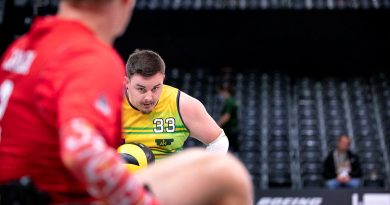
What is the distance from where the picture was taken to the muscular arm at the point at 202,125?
16.3 feet

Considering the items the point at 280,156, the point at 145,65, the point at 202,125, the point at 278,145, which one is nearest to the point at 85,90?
the point at 145,65

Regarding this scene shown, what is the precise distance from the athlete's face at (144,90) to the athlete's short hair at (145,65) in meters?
0.03

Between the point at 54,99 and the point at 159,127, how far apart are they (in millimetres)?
3014

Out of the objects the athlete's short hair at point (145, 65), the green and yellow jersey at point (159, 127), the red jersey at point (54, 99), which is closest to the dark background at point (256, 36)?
the green and yellow jersey at point (159, 127)

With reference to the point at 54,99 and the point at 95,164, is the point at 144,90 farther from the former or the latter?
the point at 95,164

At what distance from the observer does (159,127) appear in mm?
5066

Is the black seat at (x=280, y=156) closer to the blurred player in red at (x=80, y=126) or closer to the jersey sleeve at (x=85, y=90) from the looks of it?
the blurred player in red at (x=80, y=126)

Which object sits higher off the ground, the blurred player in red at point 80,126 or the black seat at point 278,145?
the blurred player in red at point 80,126

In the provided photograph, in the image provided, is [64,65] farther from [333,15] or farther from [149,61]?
[333,15]

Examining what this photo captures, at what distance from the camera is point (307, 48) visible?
16.2m

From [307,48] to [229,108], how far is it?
3.79 meters

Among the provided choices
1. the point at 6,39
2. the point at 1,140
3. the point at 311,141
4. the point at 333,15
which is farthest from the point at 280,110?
the point at 1,140

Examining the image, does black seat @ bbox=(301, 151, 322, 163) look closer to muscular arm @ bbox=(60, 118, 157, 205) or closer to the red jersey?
the red jersey

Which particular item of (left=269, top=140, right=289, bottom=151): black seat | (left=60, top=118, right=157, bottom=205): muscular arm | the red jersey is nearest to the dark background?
(left=269, top=140, right=289, bottom=151): black seat
